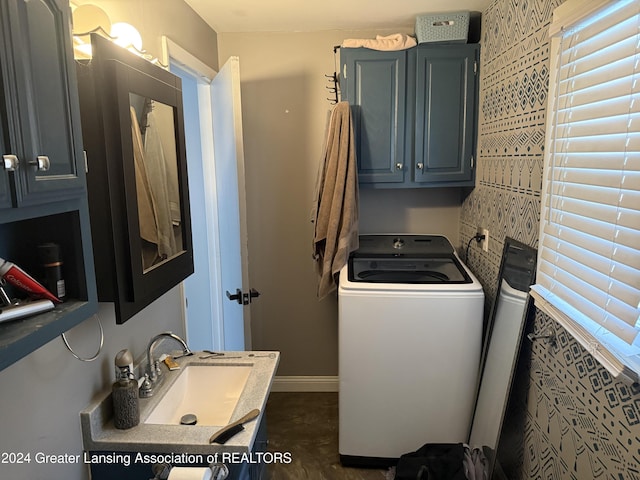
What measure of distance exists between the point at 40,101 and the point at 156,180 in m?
0.65

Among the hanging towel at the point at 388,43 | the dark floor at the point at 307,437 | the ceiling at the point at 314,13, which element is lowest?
the dark floor at the point at 307,437

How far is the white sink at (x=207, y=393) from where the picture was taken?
167 cm

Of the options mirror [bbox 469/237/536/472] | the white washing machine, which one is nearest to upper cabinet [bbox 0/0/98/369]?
the white washing machine

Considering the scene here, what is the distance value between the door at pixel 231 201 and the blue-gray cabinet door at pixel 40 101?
1.29 meters

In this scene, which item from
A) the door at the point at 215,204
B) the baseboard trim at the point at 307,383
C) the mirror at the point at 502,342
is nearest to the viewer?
the mirror at the point at 502,342

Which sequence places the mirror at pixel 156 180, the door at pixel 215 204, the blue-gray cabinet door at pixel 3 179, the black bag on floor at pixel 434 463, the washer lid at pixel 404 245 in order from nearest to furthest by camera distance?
the blue-gray cabinet door at pixel 3 179 → the mirror at pixel 156 180 → the black bag on floor at pixel 434 463 → the door at pixel 215 204 → the washer lid at pixel 404 245

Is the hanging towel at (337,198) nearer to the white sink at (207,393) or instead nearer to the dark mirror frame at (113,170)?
the white sink at (207,393)

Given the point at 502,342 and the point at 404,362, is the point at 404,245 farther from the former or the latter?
the point at 502,342

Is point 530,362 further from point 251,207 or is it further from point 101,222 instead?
point 251,207

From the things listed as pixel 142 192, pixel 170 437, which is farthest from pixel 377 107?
pixel 170 437

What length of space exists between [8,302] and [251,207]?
210cm

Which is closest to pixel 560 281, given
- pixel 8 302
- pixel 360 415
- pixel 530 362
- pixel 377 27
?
pixel 530 362

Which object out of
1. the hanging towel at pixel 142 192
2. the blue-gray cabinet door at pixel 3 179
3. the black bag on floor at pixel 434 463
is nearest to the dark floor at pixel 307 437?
the black bag on floor at pixel 434 463

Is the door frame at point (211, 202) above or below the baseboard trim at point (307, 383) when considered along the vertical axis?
above
